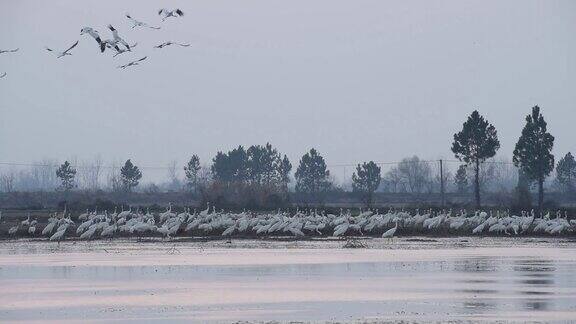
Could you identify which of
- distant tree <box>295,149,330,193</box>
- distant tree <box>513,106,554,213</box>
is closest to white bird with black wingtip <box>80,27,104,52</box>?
distant tree <box>513,106,554,213</box>

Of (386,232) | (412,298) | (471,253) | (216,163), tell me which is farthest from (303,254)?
(216,163)

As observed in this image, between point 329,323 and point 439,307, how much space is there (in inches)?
133

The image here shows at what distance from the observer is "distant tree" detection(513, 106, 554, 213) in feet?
278

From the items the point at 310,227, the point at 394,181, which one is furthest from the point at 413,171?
the point at 310,227

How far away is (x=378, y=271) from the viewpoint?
1400 inches

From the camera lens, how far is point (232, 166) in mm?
135500

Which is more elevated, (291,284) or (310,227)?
(310,227)

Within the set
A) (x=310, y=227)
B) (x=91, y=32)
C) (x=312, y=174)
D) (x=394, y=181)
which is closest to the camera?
(x=91, y=32)

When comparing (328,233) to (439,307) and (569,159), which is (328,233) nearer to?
(439,307)

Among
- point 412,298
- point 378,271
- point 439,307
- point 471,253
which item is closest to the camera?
point 439,307

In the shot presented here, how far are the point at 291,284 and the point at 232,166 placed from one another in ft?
342

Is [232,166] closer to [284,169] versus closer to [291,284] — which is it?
[284,169]

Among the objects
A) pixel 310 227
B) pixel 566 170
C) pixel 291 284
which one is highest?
pixel 566 170

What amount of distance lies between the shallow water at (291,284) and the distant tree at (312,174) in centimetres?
8173
